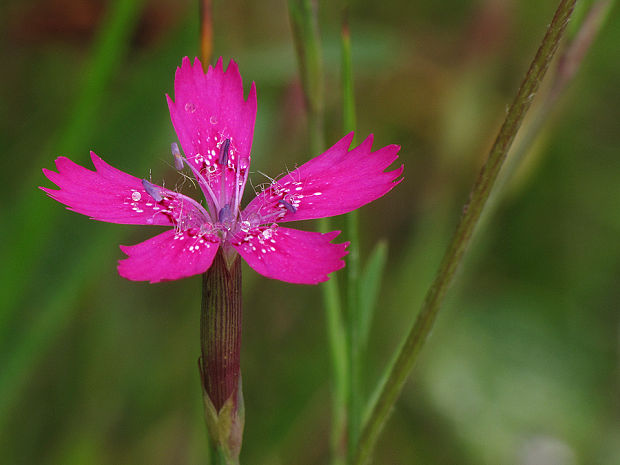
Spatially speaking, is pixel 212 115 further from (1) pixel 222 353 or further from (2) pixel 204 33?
(1) pixel 222 353

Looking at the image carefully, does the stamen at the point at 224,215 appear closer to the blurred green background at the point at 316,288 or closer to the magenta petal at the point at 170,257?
the magenta petal at the point at 170,257

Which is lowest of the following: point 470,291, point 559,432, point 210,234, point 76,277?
point 559,432

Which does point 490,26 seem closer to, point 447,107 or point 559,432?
point 447,107

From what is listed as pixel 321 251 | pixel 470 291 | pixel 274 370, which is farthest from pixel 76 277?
pixel 470 291

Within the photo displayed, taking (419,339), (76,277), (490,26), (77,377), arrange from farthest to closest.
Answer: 1. (490,26)
2. (77,377)
3. (76,277)
4. (419,339)

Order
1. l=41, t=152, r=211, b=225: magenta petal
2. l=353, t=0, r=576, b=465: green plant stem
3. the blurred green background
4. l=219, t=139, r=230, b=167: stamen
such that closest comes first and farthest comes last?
l=353, t=0, r=576, b=465: green plant stem, l=41, t=152, r=211, b=225: magenta petal, l=219, t=139, r=230, b=167: stamen, the blurred green background

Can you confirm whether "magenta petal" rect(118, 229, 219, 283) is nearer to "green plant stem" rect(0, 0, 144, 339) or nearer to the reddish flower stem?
the reddish flower stem

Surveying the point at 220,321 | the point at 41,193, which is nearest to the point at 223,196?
the point at 220,321

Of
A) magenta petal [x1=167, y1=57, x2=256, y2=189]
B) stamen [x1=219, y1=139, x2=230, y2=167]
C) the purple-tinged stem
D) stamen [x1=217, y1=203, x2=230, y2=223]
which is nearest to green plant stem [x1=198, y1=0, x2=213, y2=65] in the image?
magenta petal [x1=167, y1=57, x2=256, y2=189]
